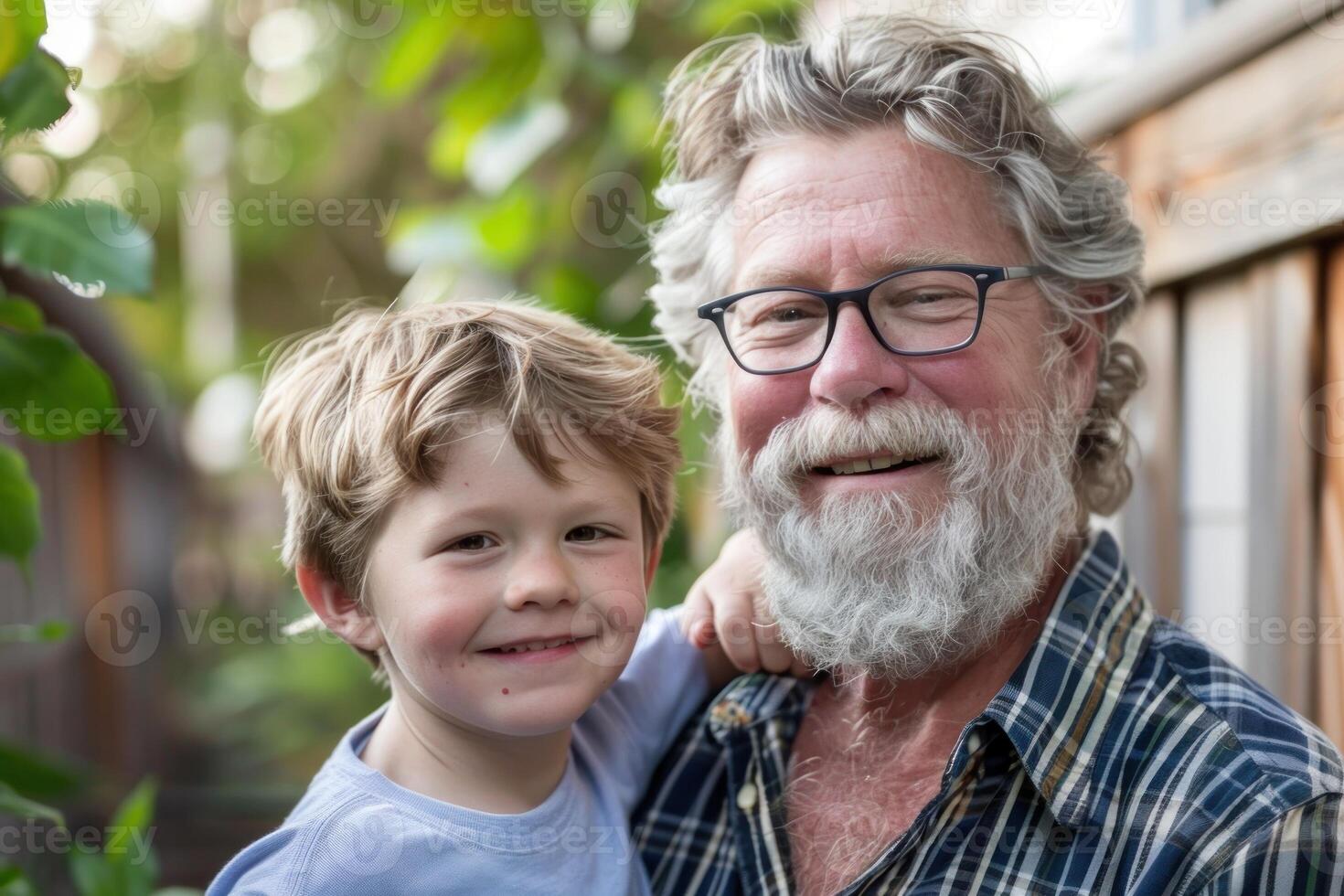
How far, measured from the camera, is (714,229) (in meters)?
1.79

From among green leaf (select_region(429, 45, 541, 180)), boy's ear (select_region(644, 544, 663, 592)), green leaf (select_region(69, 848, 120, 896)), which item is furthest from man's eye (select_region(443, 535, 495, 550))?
green leaf (select_region(429, 45, 541, 180))

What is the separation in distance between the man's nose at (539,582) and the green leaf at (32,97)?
72 cm

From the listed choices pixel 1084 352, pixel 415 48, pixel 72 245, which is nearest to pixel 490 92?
pixel 415 48

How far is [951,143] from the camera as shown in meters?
1.54

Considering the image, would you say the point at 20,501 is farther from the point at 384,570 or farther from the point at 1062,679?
the point at 1062,679

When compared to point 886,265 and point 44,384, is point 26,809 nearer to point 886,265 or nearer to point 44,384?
point 44,384

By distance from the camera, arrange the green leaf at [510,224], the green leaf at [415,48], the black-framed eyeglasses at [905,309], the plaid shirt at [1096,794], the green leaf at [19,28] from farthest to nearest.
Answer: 1. the green leaf at [510,224]
2. the green leaf at [415,48]
3. the black-framed eyeglasses at [905,309]
4. the green leaf at [19,28]
5. the plaid shirt at [1096,794]

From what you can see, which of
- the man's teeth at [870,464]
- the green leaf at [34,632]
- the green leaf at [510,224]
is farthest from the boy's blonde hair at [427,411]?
the green leaf at [510,224]

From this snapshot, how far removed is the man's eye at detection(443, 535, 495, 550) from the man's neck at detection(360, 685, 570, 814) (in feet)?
0.72

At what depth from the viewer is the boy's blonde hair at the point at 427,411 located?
134 cm

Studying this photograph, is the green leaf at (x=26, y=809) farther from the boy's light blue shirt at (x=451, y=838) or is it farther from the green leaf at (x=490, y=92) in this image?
the green leaf at (x=490, y=92)

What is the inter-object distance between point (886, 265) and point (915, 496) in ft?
0.97

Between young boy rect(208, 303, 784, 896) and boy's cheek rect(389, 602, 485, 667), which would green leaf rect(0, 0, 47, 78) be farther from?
boy's cheek rect(389, 602, 485, 667)

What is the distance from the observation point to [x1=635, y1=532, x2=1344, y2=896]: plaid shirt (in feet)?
3.78
